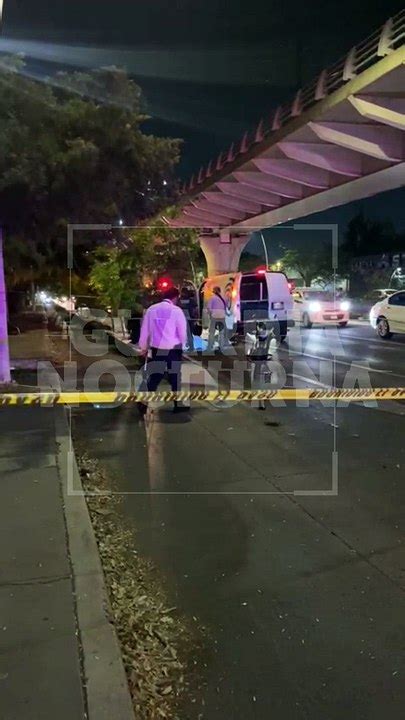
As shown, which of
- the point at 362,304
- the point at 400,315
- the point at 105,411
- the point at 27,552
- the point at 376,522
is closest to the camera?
the point at 27,552

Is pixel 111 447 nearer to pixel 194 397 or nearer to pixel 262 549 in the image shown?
pixel 194 397

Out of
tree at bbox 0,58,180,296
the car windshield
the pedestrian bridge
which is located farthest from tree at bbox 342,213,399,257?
tree at bbox 0,58,180,296

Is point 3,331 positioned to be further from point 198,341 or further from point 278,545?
point 198,341

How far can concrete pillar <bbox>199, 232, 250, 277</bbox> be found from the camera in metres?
48.8

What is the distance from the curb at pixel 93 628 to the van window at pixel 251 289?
A: 1759 cm

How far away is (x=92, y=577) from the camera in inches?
164

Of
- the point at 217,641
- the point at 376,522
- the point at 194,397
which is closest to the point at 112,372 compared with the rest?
the point at 194,397

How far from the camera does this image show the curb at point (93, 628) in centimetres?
300

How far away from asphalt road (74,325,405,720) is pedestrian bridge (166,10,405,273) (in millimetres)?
13161

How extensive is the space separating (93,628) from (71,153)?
8.43 m

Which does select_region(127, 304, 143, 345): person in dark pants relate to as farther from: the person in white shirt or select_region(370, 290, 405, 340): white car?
the person in white shirt

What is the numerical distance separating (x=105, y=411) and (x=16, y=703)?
7.47 m

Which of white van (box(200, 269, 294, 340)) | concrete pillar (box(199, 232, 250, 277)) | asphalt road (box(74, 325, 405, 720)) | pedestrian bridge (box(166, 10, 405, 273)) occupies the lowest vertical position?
asphalt road (box(74, 325, 405, 720))

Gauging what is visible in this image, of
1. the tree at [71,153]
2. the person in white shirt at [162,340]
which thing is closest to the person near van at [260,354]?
the person in white shirt at [162,340]
